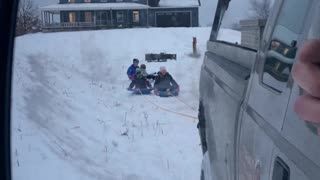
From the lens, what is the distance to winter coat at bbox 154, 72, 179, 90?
52.0ft

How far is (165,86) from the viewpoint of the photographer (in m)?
15.9

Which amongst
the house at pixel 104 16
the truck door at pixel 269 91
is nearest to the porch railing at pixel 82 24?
the house at pixel 104 16

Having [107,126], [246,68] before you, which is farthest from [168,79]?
[246,68]

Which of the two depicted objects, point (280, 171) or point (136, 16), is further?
point (136, 16)

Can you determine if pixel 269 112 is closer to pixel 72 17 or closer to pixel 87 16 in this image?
pixel 72 17

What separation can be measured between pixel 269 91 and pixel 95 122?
10.2m

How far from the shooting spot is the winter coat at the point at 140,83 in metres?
16.3

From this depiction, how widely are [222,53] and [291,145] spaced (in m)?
2.79

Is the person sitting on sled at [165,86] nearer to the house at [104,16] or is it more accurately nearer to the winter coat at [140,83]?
the winter coat at [140,83]

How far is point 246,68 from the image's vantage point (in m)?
3.17

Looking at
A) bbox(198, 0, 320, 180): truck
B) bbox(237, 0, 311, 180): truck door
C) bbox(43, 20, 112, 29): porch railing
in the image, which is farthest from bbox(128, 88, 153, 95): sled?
bbox(43, 20, 112, 29): porch railing

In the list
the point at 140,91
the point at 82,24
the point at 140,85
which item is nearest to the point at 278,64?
the point at 140,91

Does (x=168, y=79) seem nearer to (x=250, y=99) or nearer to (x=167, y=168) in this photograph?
(x=167, y=168)

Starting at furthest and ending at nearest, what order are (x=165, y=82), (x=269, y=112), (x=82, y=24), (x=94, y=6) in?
(x=82, y=24) < (x=94, y=6) < (x=165, y=82) < (x=269, y=112)
